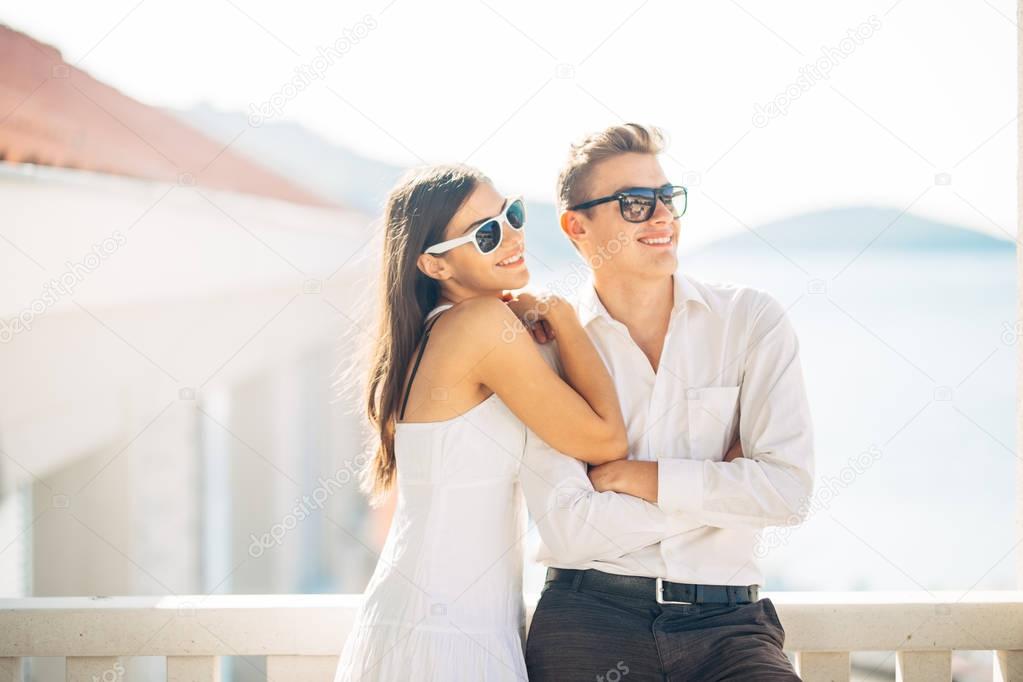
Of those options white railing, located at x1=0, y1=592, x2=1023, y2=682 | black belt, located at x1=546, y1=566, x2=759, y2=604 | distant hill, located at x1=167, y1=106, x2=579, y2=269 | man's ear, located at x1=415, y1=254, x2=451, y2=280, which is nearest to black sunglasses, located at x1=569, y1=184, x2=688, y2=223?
man's ear, located at x1=415, y1=254, x2=451, y2=280

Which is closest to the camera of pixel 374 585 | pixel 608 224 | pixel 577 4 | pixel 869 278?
pixel 374 585

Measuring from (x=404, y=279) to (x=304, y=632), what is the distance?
37.4 inches

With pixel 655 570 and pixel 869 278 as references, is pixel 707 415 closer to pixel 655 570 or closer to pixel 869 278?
pixel 655 570

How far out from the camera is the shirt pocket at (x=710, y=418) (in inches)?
102

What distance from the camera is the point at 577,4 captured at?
18.9ft

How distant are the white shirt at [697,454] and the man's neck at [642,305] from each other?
6 cm

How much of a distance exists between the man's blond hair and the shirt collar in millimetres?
269

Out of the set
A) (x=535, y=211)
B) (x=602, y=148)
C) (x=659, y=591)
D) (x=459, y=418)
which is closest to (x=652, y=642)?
(x=659, y=591)

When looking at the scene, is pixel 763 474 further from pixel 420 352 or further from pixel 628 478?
pixel 420 352

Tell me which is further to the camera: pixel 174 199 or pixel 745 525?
pixel 174 199

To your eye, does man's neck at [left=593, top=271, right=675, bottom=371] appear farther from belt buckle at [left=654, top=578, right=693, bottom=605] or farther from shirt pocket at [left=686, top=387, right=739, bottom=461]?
belt buckle at [left=654, top=578, right=693, bottom=605]

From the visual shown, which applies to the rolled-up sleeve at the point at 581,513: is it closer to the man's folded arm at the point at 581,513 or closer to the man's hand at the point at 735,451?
the man's folded arm at the point at 581,513

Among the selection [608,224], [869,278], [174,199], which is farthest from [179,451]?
[869,278]

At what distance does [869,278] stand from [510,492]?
19.7 meters
